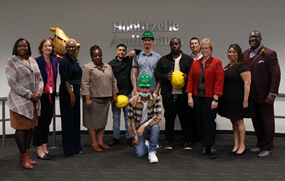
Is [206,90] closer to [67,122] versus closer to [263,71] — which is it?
[263,71]

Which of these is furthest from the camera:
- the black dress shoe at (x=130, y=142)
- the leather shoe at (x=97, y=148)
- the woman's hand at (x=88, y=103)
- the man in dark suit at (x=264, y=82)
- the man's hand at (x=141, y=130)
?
the black dress shoe at (x=130, y=142)

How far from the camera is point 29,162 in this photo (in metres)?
3.20

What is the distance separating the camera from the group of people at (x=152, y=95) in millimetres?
3186

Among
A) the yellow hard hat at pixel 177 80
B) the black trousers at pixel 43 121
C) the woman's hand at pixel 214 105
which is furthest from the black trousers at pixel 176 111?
the black trousers at pixel 43 121

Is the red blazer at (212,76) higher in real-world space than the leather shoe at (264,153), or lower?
higher

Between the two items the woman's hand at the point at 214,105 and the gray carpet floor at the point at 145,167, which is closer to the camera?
the gray carpet floor at the point at 145,167

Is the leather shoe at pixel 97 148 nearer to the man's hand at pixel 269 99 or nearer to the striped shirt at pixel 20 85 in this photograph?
the striped shirt at pixel 20 85

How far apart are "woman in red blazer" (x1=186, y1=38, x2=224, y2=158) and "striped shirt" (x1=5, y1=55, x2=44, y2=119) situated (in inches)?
86.2

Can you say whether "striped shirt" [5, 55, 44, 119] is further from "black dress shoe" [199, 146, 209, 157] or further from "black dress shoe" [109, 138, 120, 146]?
"black dress shoe" [199, 146, 209, 157]

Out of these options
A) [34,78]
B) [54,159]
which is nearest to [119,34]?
[34,78]

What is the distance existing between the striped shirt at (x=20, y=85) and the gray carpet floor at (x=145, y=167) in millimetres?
756

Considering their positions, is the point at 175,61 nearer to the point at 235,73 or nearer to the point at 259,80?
the point at 235,73

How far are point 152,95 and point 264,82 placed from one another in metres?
1.67

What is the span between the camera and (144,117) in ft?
11.6
